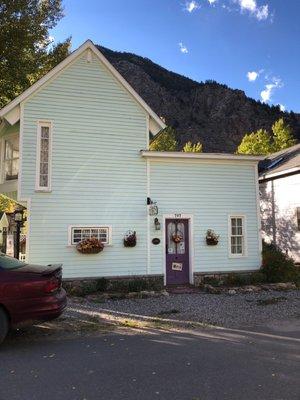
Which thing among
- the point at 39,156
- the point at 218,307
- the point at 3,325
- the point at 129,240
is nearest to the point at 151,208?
the point at 129,240

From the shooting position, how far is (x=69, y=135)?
45.0ft

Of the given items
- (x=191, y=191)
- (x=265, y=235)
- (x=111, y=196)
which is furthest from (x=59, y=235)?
(x=265, y=235)

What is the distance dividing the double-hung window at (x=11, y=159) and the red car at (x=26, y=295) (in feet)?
24.4

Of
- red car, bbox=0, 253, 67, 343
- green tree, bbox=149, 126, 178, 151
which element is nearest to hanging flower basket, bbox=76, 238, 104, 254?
red car, bbox=0, 253, 67, 343

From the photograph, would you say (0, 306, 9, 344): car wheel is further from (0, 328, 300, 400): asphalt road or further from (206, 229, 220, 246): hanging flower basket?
(206, 229, 220, 246): hanging flower basket

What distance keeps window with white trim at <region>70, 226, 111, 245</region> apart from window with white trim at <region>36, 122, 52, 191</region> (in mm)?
1628

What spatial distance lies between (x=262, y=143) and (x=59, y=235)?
84.0 feet

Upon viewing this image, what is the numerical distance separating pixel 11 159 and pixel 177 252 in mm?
6599

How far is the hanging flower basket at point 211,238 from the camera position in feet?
47.9

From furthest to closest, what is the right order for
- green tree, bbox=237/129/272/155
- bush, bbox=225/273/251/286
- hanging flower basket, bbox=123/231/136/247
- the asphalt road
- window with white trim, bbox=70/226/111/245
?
green tree, bbox=237/129/272/155 < bush, bbox=225/273/251/286 < hanging flower basket, bbox=123/231/136/247 < window with white trim, bbox=70/226/111/245 < the asphalt road

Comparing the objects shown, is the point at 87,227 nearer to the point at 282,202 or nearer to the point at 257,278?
the point at 257,278

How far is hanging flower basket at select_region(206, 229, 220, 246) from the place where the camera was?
47.9 ft

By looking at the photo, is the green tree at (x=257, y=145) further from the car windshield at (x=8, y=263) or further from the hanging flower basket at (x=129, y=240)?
the car windshield at (x=8, y=263)

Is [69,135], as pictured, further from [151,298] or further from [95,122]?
[151,298]
